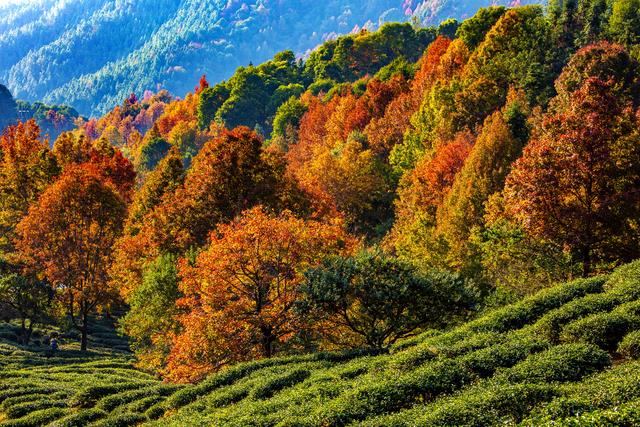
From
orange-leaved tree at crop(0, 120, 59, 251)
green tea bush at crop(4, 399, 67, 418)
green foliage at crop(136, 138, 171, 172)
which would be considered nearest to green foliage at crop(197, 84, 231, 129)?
green foliage at crop(136, 138, 171, 172)

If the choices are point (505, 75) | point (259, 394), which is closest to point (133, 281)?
point (259, 394)

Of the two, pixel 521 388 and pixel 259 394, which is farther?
pixel 259 394

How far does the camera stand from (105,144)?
101125 millimetres

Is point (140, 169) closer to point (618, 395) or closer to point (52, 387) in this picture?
point (52, 387)

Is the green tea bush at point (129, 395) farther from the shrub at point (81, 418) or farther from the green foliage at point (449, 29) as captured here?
the green foliage at point (449, 29)

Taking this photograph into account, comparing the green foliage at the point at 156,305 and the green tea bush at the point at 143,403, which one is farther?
the green foliage at the point at 156,305

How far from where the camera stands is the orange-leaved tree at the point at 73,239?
193 ft

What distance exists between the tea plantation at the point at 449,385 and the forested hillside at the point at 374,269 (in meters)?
0.11

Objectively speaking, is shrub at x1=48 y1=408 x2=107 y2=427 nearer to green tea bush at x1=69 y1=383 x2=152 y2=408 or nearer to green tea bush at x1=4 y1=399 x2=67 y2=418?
green tea bush at x1=69 y1=383 x2=152 y2=408

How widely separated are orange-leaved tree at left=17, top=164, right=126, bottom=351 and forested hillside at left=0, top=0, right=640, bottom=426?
0.26 metres

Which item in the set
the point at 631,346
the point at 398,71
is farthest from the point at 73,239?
the point at 398,71

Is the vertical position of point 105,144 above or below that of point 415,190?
above

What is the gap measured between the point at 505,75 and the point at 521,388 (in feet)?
240

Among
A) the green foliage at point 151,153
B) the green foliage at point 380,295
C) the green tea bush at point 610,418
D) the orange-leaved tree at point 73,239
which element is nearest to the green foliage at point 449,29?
the green foliage at point 151,153
